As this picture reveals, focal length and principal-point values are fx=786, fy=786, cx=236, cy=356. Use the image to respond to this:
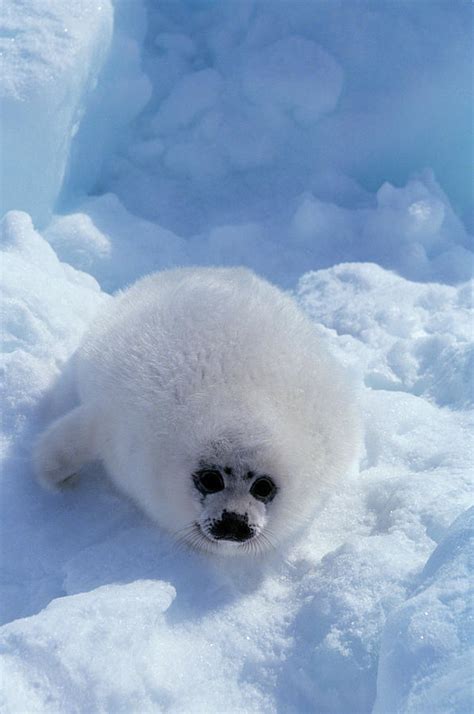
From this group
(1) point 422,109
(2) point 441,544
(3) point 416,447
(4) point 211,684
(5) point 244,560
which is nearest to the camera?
(4) point 211,684

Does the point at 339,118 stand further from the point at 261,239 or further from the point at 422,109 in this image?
the point at 261,239

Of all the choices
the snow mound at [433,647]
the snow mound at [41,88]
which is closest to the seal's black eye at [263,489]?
the snow mound at [433,647]

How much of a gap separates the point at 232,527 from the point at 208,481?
0.16m

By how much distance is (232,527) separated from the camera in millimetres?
2367

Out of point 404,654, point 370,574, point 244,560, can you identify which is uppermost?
point 404,654

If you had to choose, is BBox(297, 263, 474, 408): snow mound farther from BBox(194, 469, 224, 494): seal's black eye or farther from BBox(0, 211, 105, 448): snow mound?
BBox(194, 469, 224, 494): seal's black eye

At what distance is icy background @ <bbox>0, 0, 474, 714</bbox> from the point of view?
2.09 m

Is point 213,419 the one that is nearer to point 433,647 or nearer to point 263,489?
point 263,489

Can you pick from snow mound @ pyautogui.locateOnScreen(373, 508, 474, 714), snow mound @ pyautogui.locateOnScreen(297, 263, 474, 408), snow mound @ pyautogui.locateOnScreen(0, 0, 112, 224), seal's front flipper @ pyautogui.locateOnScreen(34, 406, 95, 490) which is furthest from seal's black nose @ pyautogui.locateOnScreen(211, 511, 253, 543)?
snow mound @ pyautogui.locateOnScreen(0, 0, 112, 224)

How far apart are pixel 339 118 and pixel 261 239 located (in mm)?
1054

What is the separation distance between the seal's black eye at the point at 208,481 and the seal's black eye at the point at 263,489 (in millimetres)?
108

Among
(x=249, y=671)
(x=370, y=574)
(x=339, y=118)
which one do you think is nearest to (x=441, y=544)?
(x=370, y=574)

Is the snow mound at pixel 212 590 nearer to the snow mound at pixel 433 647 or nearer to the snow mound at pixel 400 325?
the snow mound at pixel 433 647

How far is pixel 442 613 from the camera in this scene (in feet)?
6.56
